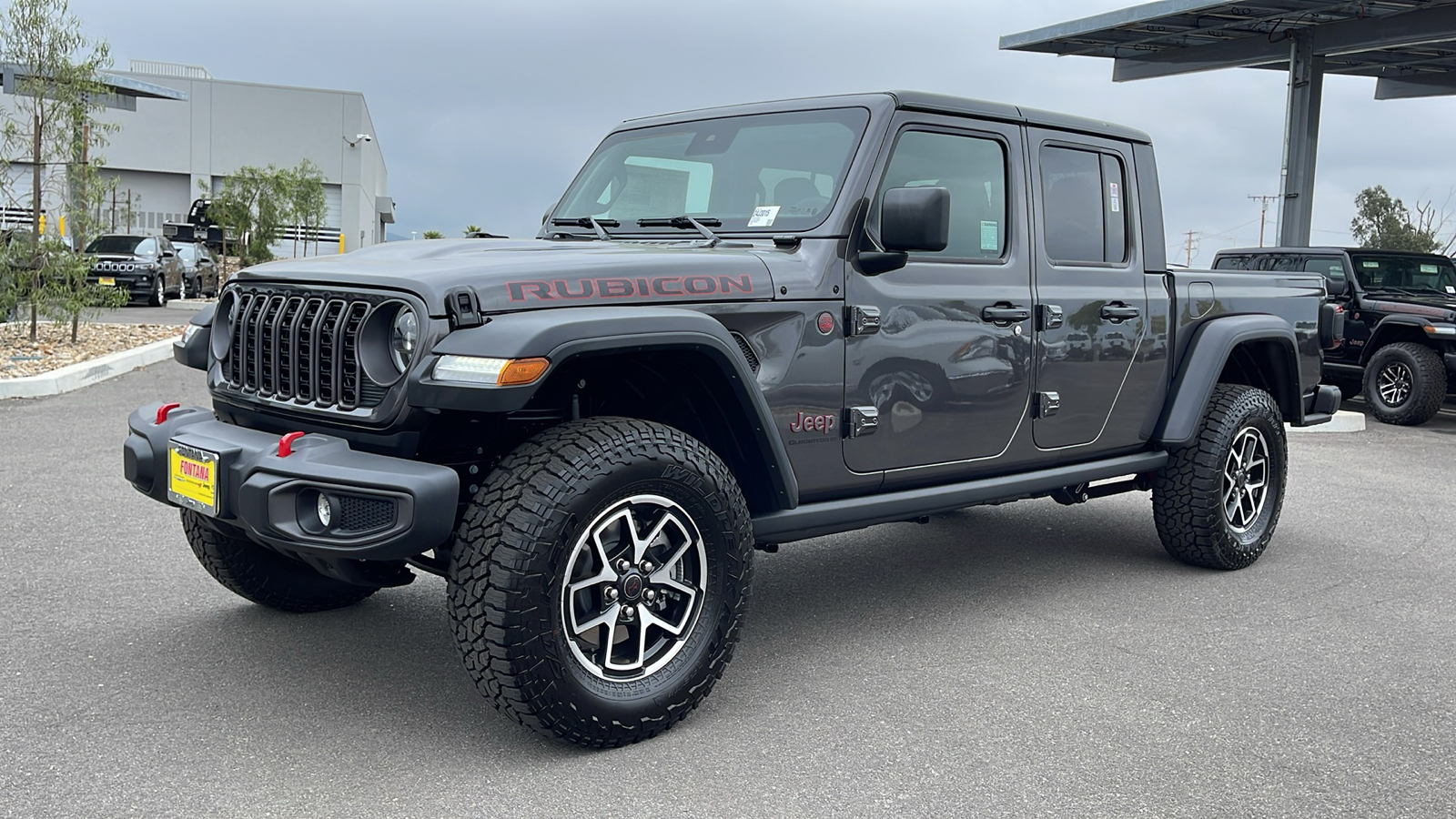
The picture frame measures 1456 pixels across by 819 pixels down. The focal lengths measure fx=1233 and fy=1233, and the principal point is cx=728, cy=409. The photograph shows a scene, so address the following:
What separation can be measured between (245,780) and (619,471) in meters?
1.27

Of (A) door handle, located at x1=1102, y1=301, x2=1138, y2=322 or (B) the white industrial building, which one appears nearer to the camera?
(A) door handle, located at x1=1102, y1=301, x2=1138, y2=322

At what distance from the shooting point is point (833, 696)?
400 centimetres

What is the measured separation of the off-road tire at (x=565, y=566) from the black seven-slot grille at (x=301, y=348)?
0.51m

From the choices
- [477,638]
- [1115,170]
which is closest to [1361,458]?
[1115,170]

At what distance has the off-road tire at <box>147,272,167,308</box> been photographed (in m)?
23.8

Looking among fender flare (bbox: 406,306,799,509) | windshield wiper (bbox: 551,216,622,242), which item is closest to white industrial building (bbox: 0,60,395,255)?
windshield wiper (bbox: 551,216,622,242)

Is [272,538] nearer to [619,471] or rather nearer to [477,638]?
[477,638]

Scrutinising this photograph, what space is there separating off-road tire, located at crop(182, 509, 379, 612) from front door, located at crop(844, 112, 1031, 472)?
1.90 meters

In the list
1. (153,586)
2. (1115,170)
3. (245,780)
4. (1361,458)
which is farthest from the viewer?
(1361,458)

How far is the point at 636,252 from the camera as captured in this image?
3.90 meters

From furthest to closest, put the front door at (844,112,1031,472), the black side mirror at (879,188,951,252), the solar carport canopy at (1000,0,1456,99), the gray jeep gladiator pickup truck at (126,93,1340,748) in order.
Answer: the solar carport canopy at (1000,0,1456,99) < the front door at (844,112,1031,472) < the black side mirror at (879,188,951,252) < the gray jeep gladiator pickup truck at (126,93,1340,748)

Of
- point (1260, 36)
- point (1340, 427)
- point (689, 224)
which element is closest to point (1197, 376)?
point (689, 224)

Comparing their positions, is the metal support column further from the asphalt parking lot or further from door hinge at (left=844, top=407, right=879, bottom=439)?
door hinge at (left=844, top=407, right=879, bottom=439)

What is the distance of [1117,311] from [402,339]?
10.2ft
